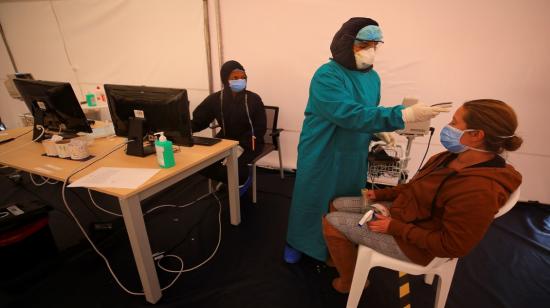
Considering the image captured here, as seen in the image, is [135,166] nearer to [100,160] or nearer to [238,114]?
[100,160]

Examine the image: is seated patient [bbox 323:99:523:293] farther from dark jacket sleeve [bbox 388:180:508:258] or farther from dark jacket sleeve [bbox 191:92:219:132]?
dark jacket sleeve [bbox 191:92:219:132]

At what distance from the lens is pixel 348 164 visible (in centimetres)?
130

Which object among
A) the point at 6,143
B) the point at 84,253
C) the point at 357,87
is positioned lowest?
the point at 84,253

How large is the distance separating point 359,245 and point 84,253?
5.81ft

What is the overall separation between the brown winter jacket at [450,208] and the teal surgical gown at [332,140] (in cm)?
30

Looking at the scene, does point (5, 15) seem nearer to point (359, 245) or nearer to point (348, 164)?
point (348, 164)

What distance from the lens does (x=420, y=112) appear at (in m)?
0.99

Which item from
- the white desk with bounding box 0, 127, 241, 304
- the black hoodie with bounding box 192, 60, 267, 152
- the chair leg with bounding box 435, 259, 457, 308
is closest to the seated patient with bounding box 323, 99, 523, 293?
the chair leg with bounding box 435, 259, 457, 308

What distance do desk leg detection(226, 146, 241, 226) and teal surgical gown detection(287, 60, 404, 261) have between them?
21.2 inches

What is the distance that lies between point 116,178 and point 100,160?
32cm

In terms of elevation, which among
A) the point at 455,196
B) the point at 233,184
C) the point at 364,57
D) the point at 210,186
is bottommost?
the point at 210,186

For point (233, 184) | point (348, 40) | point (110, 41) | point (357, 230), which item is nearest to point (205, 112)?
point (233, 184)

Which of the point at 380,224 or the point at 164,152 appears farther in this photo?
the point at 164,152

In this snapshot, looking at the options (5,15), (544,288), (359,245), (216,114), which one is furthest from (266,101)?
(5,15)
